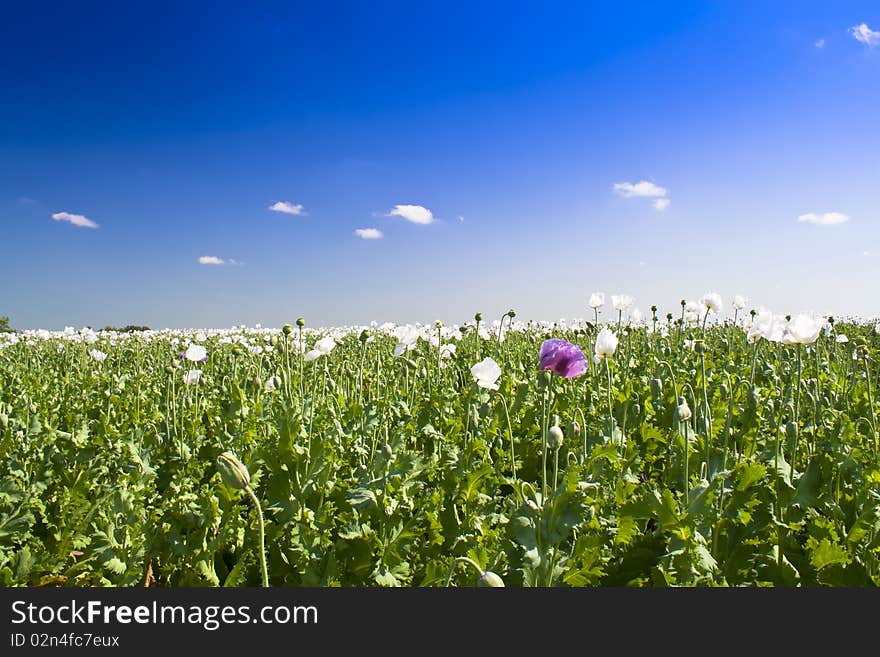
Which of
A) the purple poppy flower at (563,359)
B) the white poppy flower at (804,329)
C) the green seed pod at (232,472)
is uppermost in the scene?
the white poppy flower at (804,329)

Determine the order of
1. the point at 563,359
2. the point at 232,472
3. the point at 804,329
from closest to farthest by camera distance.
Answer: the point at 232,472 < the point at 563,359 < the point at 804,329

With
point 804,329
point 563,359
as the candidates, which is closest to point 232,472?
point 563,359

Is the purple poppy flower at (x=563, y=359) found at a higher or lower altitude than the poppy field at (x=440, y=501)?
higher

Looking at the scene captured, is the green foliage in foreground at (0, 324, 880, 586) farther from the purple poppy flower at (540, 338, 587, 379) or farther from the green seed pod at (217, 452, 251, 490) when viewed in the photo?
the green seed pod at (217, 452, 251, 490)

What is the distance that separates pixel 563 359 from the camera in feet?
8.39

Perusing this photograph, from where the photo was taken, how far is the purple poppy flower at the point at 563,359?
2.54 m

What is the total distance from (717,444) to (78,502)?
3594 millimetres

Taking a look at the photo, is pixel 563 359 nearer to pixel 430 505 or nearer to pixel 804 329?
pixel 430 505

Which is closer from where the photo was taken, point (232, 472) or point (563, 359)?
point (232, 472)

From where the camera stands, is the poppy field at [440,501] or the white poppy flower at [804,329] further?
the white poppy flower at [804,329]

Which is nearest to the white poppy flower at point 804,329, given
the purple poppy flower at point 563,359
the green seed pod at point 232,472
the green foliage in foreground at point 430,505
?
the green foliage in foreground at point 430,505

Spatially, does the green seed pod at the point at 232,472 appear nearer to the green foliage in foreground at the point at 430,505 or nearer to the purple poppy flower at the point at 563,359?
the green foliage in foreground at the point at 430,505

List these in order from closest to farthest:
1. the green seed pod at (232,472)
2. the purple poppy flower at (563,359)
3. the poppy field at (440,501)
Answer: the green seed pod at (232,472) < the poppy field at (440,501) < the purple poppy flower at (563,359)

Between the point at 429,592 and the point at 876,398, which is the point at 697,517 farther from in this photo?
the point at 876,398
